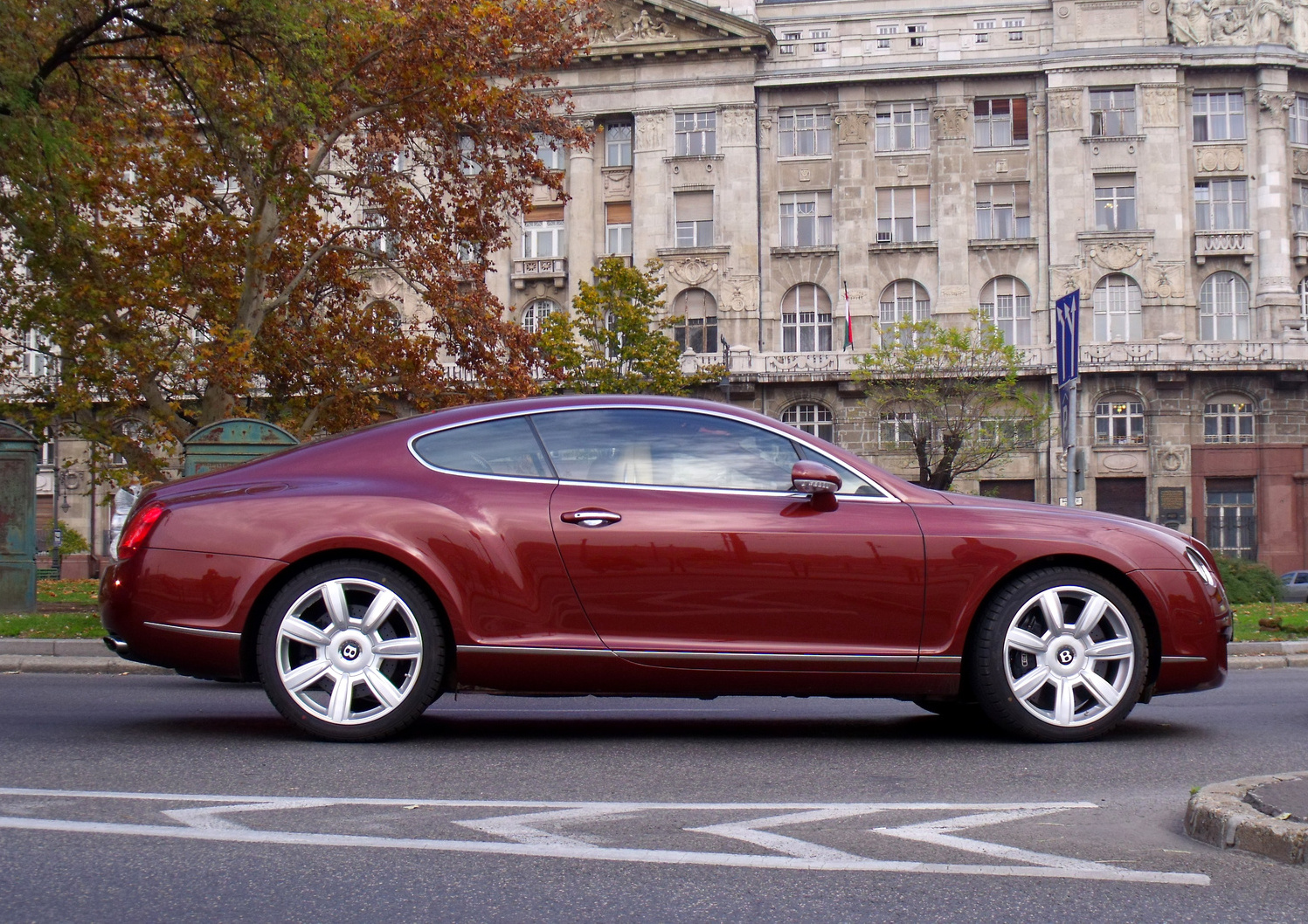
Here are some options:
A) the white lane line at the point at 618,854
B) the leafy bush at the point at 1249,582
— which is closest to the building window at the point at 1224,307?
the leafy bush at the point at 1249,582

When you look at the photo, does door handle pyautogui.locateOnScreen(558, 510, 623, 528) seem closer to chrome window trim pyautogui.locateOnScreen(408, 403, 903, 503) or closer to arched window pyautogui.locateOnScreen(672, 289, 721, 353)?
chrome window trim pyautogui.locateOnScreen(408, 403, 903, 503)

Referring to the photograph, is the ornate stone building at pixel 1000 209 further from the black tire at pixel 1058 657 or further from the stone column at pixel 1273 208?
the black tire at pixel 1058 657

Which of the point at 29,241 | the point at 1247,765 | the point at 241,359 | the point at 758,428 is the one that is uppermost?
the point at 29,241

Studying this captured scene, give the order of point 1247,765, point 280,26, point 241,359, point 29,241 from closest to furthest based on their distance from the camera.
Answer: point 1247,765 → point 280,26 → point 29,241 → point 241,359

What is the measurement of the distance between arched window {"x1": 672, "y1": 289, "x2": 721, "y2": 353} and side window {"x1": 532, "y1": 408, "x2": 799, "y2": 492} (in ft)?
144

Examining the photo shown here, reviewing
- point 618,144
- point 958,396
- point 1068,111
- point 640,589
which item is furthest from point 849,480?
point 618,144

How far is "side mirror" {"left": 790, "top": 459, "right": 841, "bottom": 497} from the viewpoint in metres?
6.11

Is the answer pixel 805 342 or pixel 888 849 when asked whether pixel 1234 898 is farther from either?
pixel 805 342

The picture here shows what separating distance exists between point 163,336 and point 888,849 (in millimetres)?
18882

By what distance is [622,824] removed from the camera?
14.4ft

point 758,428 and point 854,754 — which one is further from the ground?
point 758,428

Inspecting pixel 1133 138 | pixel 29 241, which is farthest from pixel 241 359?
pixel 1133 138

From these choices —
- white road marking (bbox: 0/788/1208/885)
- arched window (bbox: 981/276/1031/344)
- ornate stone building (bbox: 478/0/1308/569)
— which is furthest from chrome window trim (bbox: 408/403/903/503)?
arched window (bbox: 981/276/1031/344)

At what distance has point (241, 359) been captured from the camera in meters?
20.1
